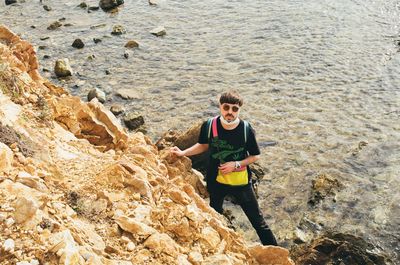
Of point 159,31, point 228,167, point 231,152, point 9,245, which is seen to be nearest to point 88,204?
A: point 9,245

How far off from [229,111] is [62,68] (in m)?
15.3

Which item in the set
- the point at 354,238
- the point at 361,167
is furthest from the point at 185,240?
the point at 361,167

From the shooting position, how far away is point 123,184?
8711 millimetres

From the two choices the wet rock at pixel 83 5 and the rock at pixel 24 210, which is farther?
the wet rock at pixel 83 5

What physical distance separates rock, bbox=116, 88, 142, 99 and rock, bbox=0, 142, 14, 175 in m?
12.3

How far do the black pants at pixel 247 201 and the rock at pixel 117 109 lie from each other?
965 centimetres

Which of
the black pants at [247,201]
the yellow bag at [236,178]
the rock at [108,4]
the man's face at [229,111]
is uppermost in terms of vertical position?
the man's face at [229,111]

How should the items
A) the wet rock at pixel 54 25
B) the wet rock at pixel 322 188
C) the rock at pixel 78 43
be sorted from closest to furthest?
1. the wet rock at pixel 322 188
2. the rock at pixel 78 43
3. the wet rock at pixel 54 25

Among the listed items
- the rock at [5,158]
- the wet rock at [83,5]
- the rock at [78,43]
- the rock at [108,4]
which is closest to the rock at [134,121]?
the rock at [78,43]

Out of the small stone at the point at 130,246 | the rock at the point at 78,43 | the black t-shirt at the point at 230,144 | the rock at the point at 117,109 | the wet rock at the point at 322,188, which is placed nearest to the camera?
the small stone at the point at 130,246

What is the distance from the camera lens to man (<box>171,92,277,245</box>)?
28.3ft

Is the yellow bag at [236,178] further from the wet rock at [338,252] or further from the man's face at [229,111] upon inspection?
the wet rock at [338,252]

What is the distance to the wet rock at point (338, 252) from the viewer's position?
1065 centimetres

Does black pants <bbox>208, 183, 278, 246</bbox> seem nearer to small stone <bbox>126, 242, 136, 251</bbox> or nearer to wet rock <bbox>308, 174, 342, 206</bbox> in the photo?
small stone <bbox>126, 242, 136, 251</bbox>
